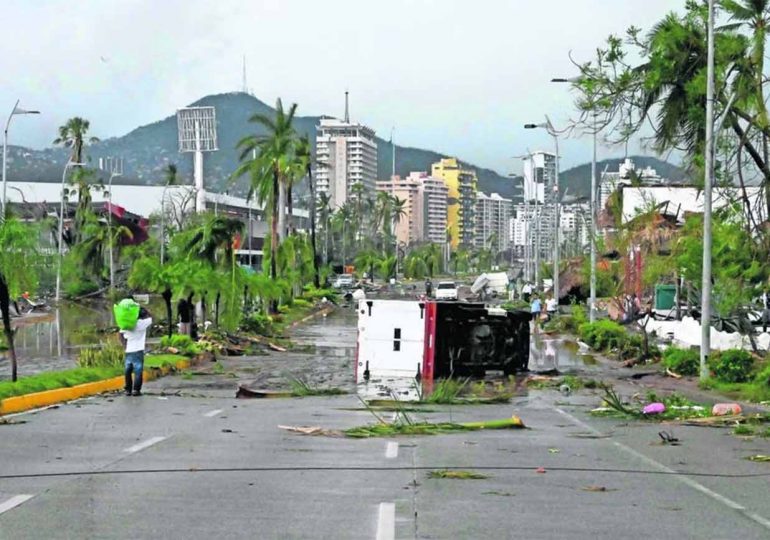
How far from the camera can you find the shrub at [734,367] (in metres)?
28.6

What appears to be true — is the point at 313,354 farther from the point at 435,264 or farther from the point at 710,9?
the point at 435,264

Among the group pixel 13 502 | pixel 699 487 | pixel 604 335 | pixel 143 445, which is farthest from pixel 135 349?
pixel 604 335

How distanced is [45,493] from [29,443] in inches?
170

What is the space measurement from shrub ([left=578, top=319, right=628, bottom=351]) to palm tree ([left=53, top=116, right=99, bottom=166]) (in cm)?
6686

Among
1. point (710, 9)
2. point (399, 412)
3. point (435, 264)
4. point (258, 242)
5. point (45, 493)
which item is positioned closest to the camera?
point (45, 493)

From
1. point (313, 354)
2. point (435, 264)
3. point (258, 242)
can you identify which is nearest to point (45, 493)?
point (313, 354)

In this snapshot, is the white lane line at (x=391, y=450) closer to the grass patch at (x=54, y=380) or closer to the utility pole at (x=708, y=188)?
the grass patch at (x=54, y=380)

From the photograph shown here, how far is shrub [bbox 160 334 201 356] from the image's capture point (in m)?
36.5

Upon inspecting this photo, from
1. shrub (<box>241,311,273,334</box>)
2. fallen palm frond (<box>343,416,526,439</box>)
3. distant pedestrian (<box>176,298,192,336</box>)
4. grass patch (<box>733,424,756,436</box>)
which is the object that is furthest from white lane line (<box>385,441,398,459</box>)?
shrub (<box>241,311,273,334</box>)

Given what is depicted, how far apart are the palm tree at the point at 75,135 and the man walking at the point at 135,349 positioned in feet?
273

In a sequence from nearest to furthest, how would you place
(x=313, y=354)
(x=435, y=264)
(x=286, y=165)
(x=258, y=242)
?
(x=313, y=354), (x=286, y=165), (x=258, y=242), (x=435, y=264)

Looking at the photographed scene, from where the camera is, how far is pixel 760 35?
28453mm

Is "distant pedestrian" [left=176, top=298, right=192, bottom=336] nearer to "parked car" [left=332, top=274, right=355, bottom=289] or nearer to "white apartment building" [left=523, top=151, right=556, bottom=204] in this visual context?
"white apartment building" [left=523, top=151, right=556, bottom=204]

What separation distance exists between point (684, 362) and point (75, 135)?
81.6m
